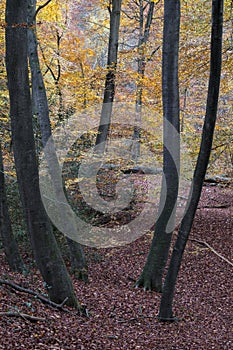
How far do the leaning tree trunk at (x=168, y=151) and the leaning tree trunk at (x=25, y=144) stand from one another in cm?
282

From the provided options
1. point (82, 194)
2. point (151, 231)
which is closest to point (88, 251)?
point (82, 194)

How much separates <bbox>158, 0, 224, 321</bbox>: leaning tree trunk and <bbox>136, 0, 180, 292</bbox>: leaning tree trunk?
66.3 inches

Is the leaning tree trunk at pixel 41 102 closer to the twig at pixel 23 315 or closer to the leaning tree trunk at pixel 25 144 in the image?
the leaning tree trunk at pixel 25 144

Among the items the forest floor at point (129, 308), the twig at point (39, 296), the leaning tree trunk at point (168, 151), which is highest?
the leaning tree trunk at point (168, 151)

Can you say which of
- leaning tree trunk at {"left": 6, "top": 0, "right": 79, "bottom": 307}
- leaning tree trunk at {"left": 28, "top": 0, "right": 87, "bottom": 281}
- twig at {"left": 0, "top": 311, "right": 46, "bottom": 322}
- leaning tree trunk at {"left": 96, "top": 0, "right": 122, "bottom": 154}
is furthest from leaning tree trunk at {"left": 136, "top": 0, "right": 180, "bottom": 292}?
leaning tree trunk at {"left": 96, "top": 0, "right": 122, "bottom": 154}

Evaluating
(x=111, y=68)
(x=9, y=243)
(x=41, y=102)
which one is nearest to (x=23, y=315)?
(x=9, y=243)

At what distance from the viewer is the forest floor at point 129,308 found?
15.9ft

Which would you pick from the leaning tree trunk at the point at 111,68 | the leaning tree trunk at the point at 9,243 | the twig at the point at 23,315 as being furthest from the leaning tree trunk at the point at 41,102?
the leaning tree trunk at the point at 111,68

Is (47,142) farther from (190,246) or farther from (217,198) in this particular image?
(217,198)

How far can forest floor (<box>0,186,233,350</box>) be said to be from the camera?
484cm

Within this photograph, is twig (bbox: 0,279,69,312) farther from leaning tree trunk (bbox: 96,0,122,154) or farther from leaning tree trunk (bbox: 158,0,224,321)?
leaning tree trunk (bbox: 96,0,122,154)

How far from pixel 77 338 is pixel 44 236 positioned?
1.43 m

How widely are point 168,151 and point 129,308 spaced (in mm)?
3078

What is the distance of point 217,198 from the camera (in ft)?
53.8
